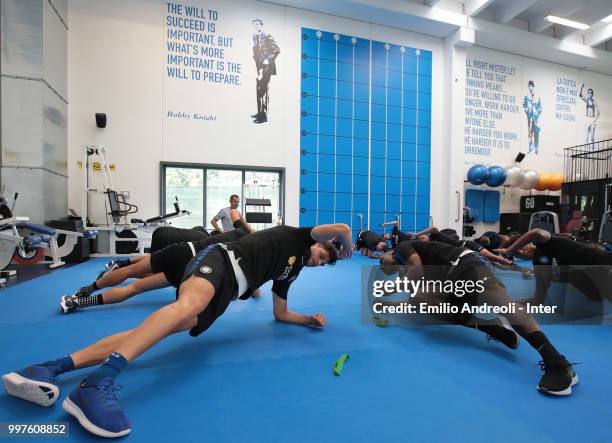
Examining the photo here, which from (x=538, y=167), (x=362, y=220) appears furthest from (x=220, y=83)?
(x=538, y=167)

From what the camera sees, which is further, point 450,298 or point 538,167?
point 538,167

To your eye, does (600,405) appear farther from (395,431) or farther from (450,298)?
(450,298)

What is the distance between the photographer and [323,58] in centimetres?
866

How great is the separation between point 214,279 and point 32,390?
824mm

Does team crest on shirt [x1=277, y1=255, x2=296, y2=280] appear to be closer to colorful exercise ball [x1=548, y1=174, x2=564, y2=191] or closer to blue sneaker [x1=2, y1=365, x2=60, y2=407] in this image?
blue sneaker [x1=2, y1=365, x2=60, y2=407]

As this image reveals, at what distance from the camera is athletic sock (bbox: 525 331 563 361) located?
1769 mm

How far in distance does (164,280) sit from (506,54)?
38.7 ft

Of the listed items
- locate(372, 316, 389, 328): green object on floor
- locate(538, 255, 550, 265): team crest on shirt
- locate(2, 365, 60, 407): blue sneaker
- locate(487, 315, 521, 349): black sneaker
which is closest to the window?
locate(372, 316, 389, 328): green object on floor

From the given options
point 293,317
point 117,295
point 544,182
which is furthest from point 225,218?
point 544,182

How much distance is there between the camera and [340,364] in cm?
187

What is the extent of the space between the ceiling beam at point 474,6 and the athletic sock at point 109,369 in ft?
34.4

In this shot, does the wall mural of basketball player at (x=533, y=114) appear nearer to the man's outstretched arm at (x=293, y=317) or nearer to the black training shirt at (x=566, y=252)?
the black training shirt at (x=566, y=252)

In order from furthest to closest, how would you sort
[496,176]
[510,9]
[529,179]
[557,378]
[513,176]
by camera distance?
[529,179] → [513,176] → [510,9] → [496,176] → [557,378]

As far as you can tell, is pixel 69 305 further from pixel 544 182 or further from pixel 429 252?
pixel 544 182
